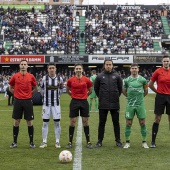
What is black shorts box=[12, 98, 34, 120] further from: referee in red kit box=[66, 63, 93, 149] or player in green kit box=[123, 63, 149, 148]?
player in green kit box=[123, 63, 149, 148]

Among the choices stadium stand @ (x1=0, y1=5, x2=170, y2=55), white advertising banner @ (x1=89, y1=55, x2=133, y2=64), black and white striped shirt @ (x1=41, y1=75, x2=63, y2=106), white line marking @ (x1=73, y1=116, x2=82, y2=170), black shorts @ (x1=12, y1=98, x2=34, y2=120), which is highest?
stadium stand @ (x1=0, y1=5, x2=170, y2=55)

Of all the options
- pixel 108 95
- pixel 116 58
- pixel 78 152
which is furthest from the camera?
pixel 116 58

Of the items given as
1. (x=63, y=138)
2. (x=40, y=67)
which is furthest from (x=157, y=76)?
(x=40, y=67)

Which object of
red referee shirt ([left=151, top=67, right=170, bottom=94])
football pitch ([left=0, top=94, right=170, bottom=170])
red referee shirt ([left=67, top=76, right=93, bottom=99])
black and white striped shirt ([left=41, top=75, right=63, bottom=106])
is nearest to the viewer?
football pitch ([left=0, top=94, right=170, bottom=170])

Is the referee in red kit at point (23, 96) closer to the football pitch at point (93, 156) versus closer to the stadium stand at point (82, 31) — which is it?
the football pitch at point (93, 156)

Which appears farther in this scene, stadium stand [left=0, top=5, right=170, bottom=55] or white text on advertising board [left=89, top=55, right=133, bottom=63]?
stadium stand [left=0, top=5, right=170, bottom=55]

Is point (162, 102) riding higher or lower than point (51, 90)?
lower

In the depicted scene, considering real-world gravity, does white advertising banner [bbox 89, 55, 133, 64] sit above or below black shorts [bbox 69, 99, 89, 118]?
below

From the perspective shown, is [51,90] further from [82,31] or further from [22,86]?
[82,31]

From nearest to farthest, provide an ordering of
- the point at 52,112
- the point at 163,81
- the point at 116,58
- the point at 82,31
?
the point at 163,81
the point at 52,112
the point at 116,58
the point at 82,31

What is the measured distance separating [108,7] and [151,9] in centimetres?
541

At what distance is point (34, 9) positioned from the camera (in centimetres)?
5816

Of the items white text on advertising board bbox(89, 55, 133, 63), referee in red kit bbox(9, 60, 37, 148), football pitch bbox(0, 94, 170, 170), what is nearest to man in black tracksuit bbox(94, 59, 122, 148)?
football pitch bbox(0, 94, 170, 170)

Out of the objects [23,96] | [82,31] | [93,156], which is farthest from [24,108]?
[82,31]
